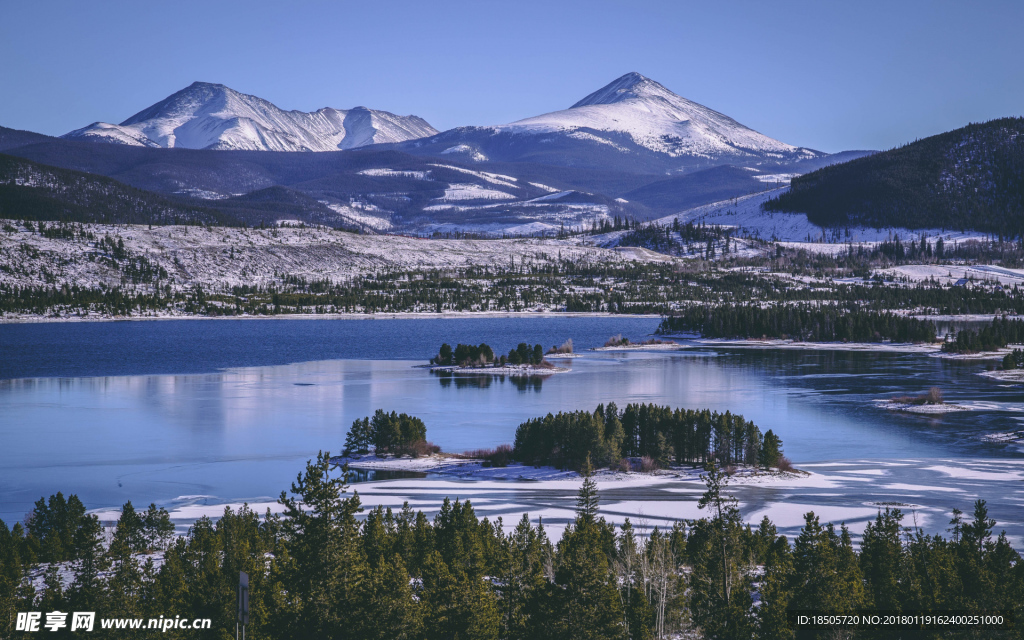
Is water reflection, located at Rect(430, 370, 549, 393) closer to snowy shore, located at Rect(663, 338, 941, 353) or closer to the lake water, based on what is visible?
the lake water

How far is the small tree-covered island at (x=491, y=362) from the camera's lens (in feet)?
329

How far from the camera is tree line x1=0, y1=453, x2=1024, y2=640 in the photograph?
81.8ft

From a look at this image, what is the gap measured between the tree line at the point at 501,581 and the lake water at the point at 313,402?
13563 mm

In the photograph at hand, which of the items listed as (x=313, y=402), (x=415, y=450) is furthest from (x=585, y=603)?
(x=313, y=402)

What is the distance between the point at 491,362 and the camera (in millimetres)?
105000

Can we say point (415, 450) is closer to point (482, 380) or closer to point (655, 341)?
point (482, 380)

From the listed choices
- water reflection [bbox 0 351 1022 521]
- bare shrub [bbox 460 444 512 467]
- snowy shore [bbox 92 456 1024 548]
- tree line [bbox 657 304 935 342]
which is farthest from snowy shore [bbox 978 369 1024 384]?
bare shrub [bbox 460 444 512 467]

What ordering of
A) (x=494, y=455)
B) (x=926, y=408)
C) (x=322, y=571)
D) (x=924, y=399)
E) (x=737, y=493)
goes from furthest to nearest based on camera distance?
(x=924, y=399) → (x=926, y=408) → (x=494, y=455) → (x=737, y=493) → (x=322, y=571)

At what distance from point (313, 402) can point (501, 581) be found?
47.5 m

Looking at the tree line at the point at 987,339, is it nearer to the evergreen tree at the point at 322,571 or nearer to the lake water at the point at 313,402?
the lake water at the point at 313,402

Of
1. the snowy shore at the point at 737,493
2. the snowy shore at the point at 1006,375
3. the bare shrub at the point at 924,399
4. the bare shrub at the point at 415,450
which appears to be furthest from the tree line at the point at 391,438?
the snowy shore at the point at 1006,375

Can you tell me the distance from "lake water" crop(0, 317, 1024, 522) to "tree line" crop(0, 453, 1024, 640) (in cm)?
1356

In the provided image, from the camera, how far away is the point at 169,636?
945 inches

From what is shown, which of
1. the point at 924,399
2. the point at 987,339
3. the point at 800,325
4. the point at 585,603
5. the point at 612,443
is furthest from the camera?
the point at 800,325
